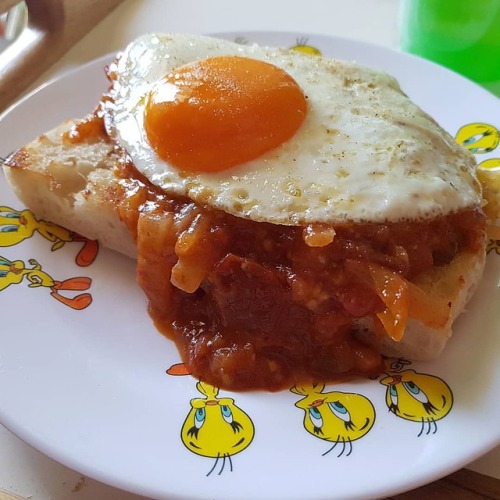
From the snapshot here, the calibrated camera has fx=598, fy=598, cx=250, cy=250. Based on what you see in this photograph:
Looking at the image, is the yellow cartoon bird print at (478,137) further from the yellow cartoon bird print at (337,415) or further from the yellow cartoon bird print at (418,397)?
the yellow cartoon bird print at (337,415)

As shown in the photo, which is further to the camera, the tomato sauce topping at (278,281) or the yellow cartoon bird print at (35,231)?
the yellow cartoon bird print at (35,231)

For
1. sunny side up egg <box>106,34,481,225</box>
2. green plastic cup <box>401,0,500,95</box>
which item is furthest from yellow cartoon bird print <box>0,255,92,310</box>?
green plastic cup <box>401,0,500,95</box>

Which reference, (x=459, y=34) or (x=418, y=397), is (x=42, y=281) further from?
(x=459, y=34)

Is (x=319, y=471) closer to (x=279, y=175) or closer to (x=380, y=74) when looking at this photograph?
(x=279, y=175)

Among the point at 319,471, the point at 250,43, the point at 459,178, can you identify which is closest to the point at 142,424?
the point at 319,471

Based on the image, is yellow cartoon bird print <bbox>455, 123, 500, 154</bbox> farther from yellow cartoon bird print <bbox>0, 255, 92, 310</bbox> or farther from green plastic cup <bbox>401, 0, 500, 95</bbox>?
yellow cartoon bird print <bbox>0, 255, 92, 310</bbox>

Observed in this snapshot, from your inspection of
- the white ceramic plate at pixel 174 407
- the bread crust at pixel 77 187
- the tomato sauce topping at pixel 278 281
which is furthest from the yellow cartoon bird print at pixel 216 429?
the bread crust at pixel 77 187
